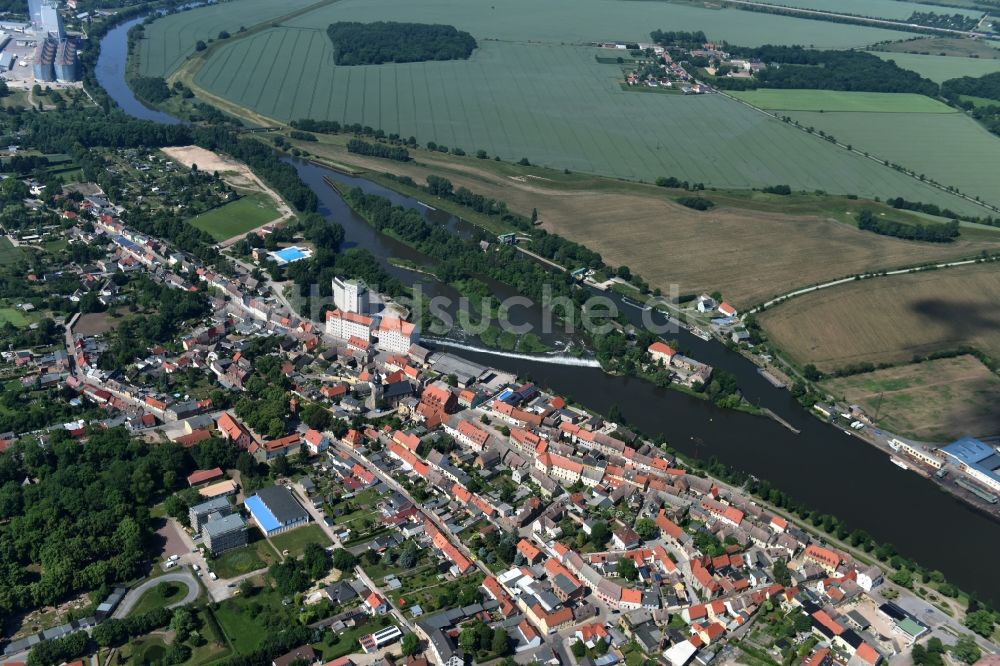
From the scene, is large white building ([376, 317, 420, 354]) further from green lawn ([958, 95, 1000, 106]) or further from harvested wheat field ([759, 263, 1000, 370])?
green lawn ([958, 95, 1000, 106])

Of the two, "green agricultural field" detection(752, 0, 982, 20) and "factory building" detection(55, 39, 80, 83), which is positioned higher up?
"green agricultural field" detection(752, 0, 982, 20)

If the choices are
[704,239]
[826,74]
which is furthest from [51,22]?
[826,74]

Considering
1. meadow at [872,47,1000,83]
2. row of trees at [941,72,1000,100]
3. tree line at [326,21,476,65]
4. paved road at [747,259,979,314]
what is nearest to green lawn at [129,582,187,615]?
paved road at [747,259,979,314]

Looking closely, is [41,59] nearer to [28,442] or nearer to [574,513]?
[28,442]

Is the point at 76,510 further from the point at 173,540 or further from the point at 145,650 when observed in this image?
the point at 145,650

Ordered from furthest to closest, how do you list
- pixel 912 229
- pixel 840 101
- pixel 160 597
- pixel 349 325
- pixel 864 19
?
pixel 864 19 < pixel 840 101 < pixel 912 229 < pixel 349 325 < pixel 160 597
